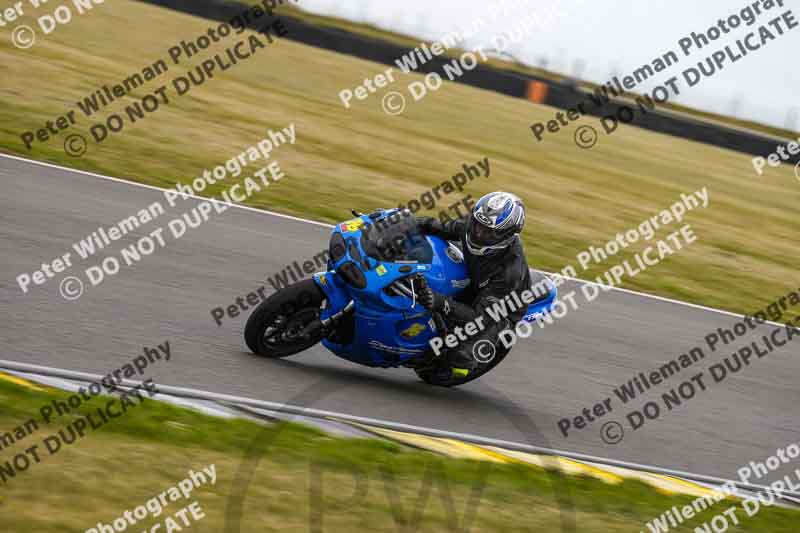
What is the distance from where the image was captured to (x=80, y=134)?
14250mm

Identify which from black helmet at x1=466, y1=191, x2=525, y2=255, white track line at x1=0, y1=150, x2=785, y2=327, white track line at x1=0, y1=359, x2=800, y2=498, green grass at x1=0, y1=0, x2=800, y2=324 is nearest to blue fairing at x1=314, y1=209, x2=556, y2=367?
black helmet at x1=466, y1=191, x2=525, y2=255

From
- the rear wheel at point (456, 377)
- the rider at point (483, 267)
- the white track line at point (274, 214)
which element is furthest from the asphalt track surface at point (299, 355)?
the rider at point (483, 267)

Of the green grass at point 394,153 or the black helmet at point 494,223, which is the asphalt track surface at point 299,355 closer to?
the black helmet at point 494,223

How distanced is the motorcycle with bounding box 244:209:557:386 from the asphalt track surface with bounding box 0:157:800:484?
0.29m

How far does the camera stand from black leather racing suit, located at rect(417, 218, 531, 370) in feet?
25.0

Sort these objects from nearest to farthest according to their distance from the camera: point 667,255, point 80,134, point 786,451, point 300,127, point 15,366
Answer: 1. point 15,366
2. point 786,451
3. point 80,134
4. point 667,255
5. point 300,127

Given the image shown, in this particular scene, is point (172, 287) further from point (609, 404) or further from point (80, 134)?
point (80, 134)

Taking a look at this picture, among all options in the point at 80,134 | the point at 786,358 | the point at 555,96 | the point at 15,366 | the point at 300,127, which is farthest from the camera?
the point at 555,96

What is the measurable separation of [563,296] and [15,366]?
6769 mm

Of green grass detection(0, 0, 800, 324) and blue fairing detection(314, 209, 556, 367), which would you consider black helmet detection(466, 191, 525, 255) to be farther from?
green grass detection(0, 0, 800, 324)

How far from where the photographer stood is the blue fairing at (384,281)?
7.32 metres

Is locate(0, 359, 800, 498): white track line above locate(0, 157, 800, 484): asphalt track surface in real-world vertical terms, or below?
below

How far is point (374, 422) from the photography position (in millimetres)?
7309

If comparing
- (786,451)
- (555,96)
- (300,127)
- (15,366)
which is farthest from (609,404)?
(555,96)
